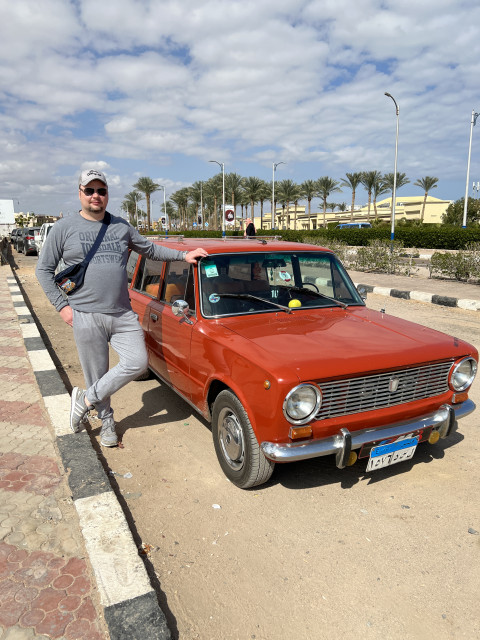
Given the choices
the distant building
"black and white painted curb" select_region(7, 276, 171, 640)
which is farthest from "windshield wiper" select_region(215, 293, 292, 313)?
the distant building

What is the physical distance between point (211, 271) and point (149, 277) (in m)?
1.35

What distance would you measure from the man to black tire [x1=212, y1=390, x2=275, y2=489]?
766mm

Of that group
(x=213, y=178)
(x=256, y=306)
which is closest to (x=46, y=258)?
(x=256, y=306)

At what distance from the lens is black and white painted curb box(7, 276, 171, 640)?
6.91 feet

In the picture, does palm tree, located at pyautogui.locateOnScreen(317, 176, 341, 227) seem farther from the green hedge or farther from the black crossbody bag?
the black crossbody bag

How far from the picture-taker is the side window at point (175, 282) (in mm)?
4102

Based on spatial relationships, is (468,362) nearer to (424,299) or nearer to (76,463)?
(76,463)

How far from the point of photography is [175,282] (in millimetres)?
4273

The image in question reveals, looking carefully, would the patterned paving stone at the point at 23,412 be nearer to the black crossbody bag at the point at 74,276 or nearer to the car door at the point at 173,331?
the car door at the point at 173,331

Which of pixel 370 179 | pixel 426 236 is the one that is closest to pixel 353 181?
pixel 370 179

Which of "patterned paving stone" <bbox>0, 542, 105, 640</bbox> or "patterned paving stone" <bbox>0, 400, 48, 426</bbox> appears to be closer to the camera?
"patterned paving stone" <bbox>0, 542, 105, 640</bbox>

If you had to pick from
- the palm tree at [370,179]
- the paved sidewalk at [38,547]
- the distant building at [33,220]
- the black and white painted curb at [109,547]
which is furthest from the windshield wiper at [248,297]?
the palm tree at [370,179]

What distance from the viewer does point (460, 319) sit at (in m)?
8.94

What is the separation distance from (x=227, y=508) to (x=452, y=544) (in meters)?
1.37
